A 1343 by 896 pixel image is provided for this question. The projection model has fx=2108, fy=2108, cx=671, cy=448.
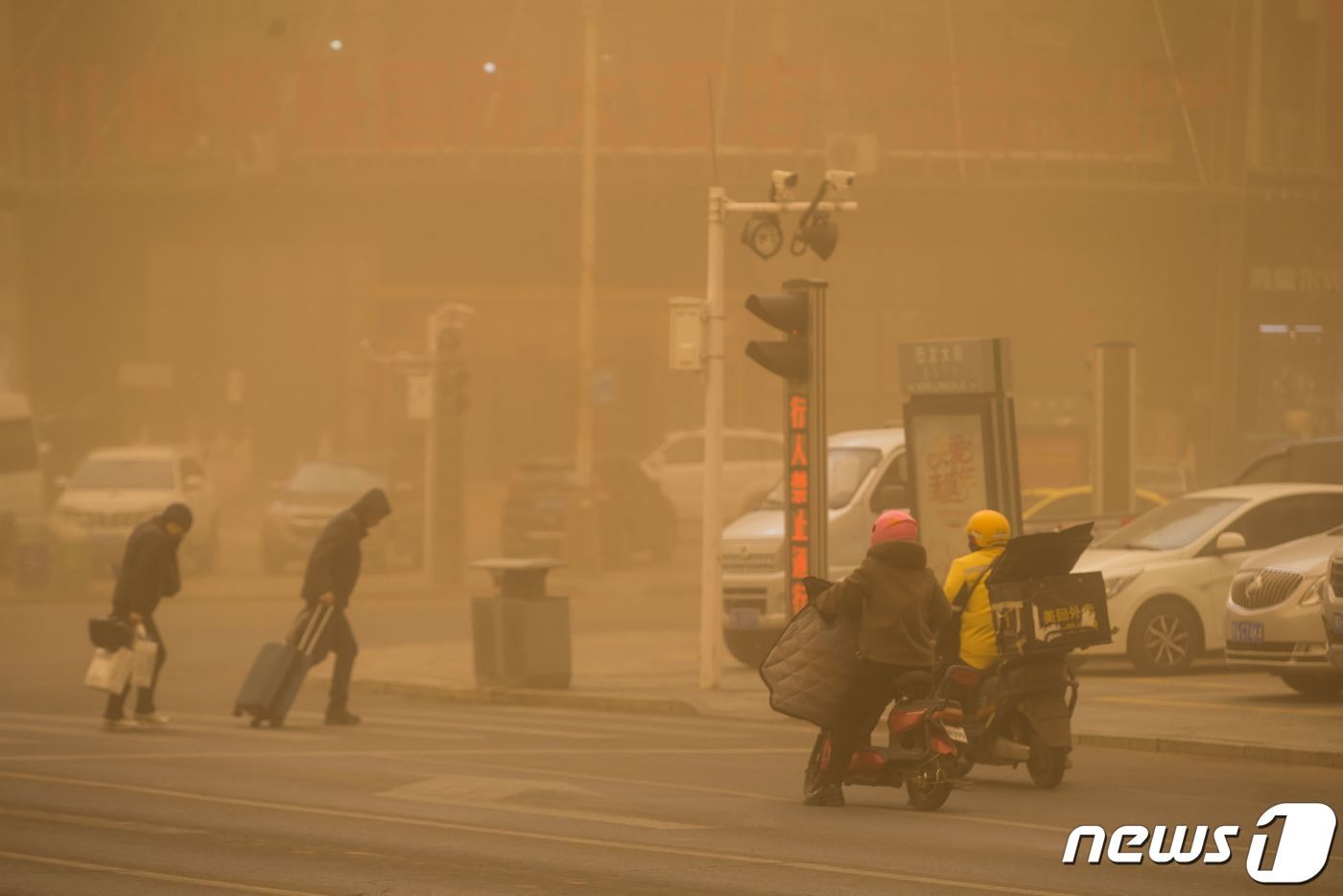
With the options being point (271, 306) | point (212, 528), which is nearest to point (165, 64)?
point (271, 306)

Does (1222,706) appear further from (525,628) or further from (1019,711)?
(525,628)

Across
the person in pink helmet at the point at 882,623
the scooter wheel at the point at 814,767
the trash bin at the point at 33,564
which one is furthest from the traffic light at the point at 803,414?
the trash bin at the point at 33,564

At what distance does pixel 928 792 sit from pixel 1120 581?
25.7ft

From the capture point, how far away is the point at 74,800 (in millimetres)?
11867

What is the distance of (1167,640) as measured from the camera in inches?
758

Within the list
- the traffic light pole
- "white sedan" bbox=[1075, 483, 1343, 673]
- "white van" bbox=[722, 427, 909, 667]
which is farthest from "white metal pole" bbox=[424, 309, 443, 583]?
"white sedan" bbox=[1075, 483, 1343, 673]

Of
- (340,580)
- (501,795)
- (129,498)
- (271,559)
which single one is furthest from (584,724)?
(271,559)

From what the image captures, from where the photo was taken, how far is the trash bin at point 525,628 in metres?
18.9

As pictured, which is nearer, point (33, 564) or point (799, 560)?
point (799, 560)

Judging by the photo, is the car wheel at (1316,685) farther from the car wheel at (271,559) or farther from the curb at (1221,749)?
the car wheel at (271,559)

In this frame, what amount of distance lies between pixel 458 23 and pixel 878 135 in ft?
32.8

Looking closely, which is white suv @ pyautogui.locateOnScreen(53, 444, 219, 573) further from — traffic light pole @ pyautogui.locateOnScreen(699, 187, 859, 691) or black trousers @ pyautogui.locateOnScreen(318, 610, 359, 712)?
black trousers @ pyautogui.locateOnScreen(318, 610, 359, 712)

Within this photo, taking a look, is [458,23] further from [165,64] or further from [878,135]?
[878,135]

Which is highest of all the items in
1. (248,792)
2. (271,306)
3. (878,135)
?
(878,135)
